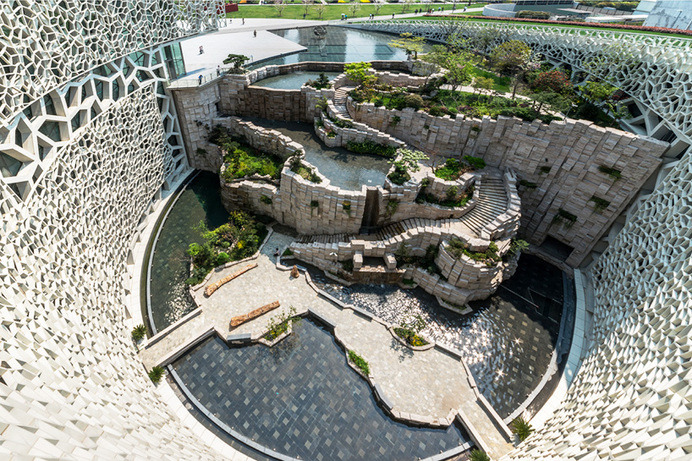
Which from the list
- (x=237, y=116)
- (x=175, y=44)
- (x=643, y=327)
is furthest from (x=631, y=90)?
(x=175, y=44)

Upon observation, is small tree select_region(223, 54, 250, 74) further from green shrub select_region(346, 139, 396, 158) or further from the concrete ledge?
the concrete ledge

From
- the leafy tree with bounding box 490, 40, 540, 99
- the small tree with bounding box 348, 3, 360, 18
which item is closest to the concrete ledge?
the leafy tree with bounding box 490, 40, 540, 99

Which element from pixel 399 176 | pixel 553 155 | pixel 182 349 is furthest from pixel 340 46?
pixel 182 349

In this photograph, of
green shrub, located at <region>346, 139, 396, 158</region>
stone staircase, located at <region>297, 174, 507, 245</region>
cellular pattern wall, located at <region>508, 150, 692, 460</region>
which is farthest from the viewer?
green shrub, located at <region>346, 139, 396, 158</region>

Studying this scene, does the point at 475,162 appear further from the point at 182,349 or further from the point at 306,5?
the point at 306,5

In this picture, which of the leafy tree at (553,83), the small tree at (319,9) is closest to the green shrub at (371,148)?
the leafy tree at (553,83)

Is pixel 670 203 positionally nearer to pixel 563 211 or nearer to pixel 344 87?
pixel 563 211

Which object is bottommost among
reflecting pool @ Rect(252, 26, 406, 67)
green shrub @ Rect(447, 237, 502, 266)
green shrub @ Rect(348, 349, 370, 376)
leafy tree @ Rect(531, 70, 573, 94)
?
green shrub @ Rect(348, 349, 370, 376)
